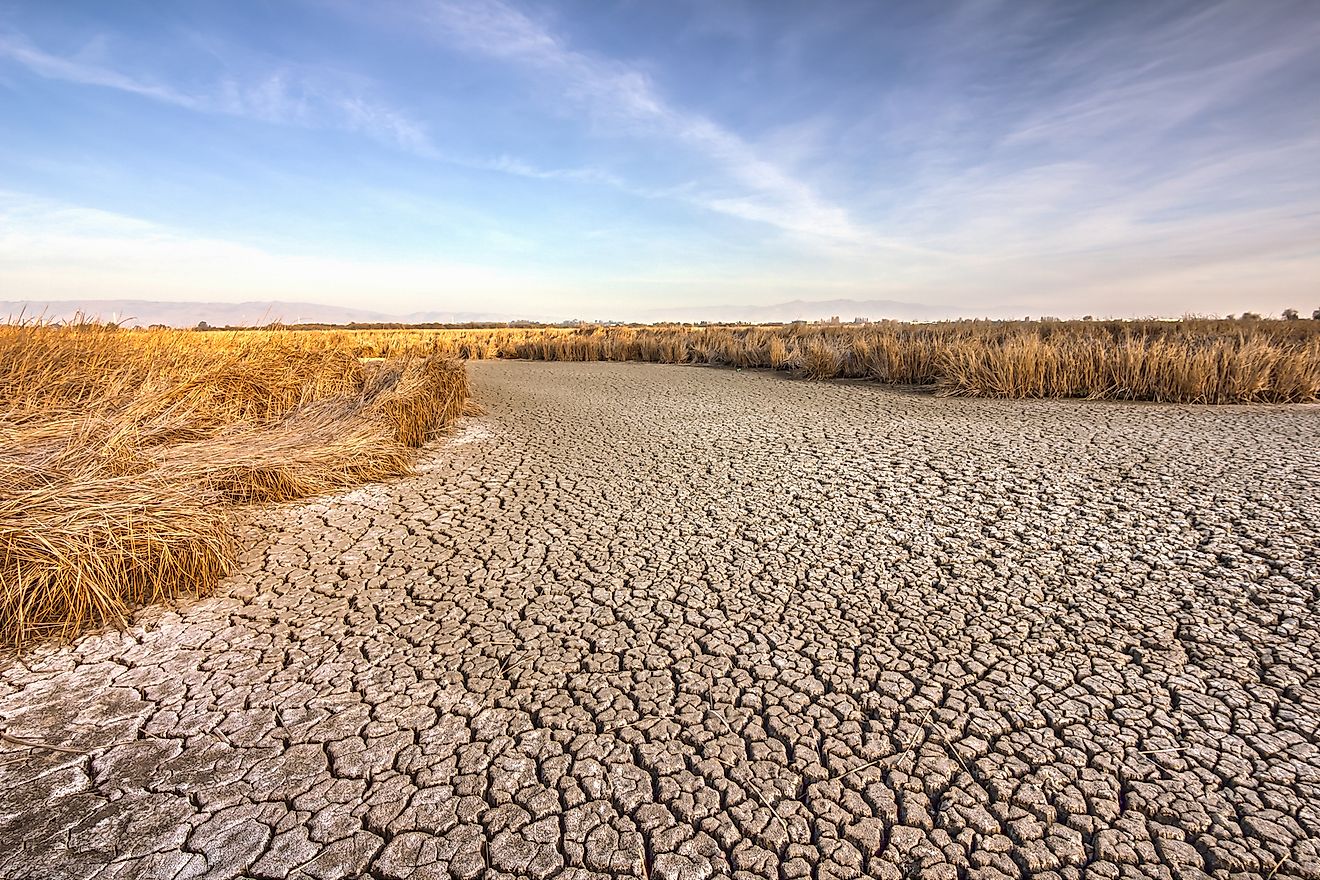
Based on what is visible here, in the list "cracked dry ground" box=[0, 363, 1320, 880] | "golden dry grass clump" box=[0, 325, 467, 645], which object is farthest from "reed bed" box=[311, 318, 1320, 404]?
"cracked dry ground" box=[0, 363, 1320, 880]

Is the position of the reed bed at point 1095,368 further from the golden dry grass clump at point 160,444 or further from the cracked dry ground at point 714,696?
the cracked dry ground at point 714,696

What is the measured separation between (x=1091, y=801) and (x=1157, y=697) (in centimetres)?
60

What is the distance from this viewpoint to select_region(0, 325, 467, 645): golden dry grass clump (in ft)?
8.23

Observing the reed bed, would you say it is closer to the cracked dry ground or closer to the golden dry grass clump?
the golden dry grass clump

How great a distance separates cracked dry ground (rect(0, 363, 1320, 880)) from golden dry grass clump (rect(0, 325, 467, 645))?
0.25m

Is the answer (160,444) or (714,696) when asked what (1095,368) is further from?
(160,444)

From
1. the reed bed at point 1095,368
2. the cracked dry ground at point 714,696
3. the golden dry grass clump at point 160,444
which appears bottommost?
the cracked dry ground at point 714,696

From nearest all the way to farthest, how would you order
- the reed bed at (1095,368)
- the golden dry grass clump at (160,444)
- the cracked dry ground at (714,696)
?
the cracked dry ground at (714,696)
the golden dry grass clump at (160,444)
the reed bed at (1095,368)

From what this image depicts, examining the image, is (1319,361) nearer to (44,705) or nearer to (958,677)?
(958,677)

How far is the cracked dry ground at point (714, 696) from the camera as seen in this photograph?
4.76ft

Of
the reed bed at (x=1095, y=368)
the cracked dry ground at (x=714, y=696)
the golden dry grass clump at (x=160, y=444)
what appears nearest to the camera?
the cracked dry ground at (x=714, y=696)

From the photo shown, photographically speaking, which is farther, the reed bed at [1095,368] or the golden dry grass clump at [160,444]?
the reed bed at [1095,368]

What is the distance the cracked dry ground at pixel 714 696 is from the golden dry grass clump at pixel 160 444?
0.25 metres

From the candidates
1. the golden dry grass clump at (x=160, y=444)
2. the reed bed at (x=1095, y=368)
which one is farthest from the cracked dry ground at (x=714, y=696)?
the reed bed at (x=1095, y=368)
